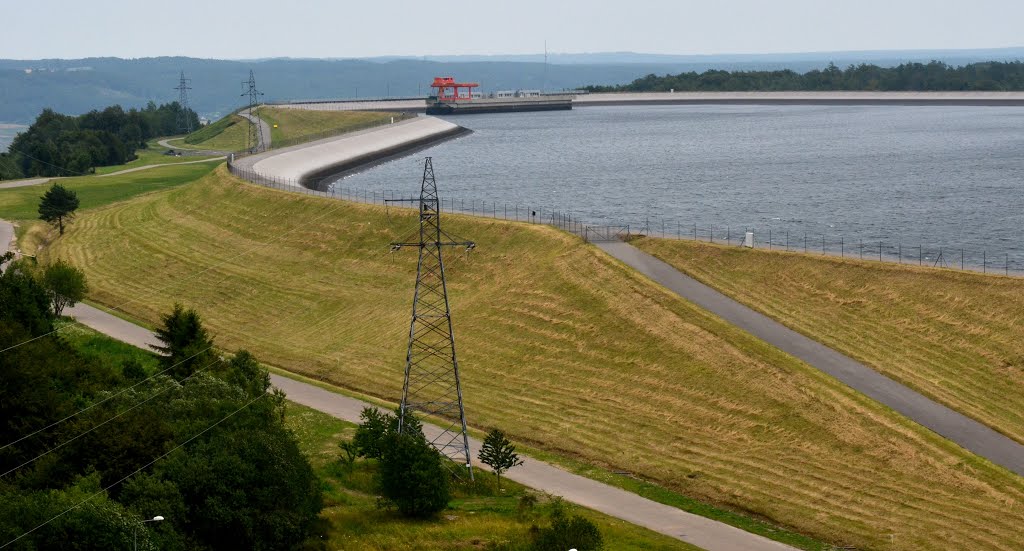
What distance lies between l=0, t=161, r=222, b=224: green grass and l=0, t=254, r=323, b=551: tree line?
200 feet

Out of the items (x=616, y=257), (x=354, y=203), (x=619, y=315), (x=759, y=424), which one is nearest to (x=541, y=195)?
(x=354, y=203)

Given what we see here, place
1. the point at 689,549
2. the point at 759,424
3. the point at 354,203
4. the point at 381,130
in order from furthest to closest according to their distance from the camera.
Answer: the point at 381,130, the point at 354,203, the point at 759,424, the point at 689,549

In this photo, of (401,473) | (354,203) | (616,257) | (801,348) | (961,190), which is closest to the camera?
(401,473)

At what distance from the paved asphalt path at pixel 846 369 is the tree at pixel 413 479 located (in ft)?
56.1

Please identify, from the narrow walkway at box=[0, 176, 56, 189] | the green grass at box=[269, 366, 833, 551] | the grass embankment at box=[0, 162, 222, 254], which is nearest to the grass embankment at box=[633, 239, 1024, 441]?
the green grass at box=[269, 366, 833, 551]

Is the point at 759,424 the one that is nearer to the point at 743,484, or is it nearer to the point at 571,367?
the point at 743,484

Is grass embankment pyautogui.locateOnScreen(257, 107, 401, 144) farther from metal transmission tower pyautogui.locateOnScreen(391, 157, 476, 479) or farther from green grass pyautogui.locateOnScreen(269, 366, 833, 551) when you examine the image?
green grass pyautogui.locateOnScreen(269, 366, 833, 551)

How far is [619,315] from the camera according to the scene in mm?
57594

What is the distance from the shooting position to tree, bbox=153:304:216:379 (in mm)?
50219

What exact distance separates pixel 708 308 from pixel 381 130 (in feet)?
402

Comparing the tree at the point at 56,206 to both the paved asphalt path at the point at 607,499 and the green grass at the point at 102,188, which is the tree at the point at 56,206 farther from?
the paved asphalt path at the point at 607,499

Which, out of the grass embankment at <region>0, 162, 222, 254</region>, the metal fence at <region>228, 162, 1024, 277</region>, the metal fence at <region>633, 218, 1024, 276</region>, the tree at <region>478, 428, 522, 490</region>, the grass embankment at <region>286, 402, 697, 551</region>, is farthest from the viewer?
the grass embankment at <region>0, 162, 222, 254</region>

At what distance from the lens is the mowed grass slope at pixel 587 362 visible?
40.8 m

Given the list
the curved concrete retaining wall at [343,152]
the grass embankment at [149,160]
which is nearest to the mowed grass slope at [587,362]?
the curved concrete retaining wall at [343,152]
